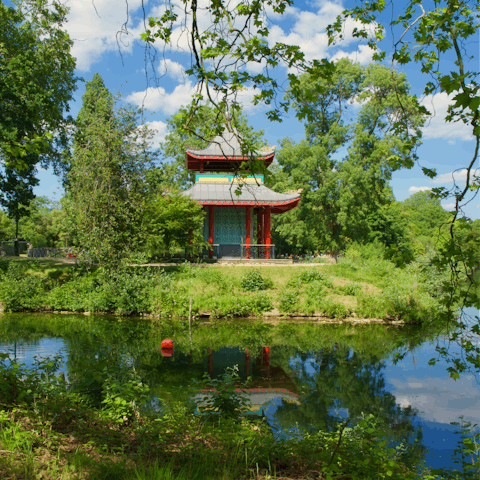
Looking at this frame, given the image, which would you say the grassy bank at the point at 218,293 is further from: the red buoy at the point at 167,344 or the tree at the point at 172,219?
the red buoy at the point at 167,344

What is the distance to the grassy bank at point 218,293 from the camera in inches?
607

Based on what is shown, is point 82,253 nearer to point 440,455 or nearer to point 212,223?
point 212,223

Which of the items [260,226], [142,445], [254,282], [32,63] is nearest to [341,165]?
[260,226]

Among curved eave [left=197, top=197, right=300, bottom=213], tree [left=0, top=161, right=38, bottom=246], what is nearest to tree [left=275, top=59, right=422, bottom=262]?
curved eave [left=197, top=197, right=300, bottom=213]

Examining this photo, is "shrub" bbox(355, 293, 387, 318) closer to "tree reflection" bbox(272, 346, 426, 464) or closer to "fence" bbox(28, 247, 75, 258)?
"tree reflection" bbox(272, 346, 426, 464)

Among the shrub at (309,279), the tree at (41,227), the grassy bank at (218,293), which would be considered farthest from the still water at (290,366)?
the tree at (41,227)

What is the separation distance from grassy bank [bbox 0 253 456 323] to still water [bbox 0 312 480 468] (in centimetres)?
91

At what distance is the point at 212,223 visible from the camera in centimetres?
2128

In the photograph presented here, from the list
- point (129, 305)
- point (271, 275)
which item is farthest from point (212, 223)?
point (129, 305)

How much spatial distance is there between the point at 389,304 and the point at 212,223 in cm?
1008

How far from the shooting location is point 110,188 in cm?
1499

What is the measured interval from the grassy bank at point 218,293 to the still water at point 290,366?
2.99 feet

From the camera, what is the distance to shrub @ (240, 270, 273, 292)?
16750 mm

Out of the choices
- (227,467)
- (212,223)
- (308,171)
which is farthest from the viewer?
(308,171)
